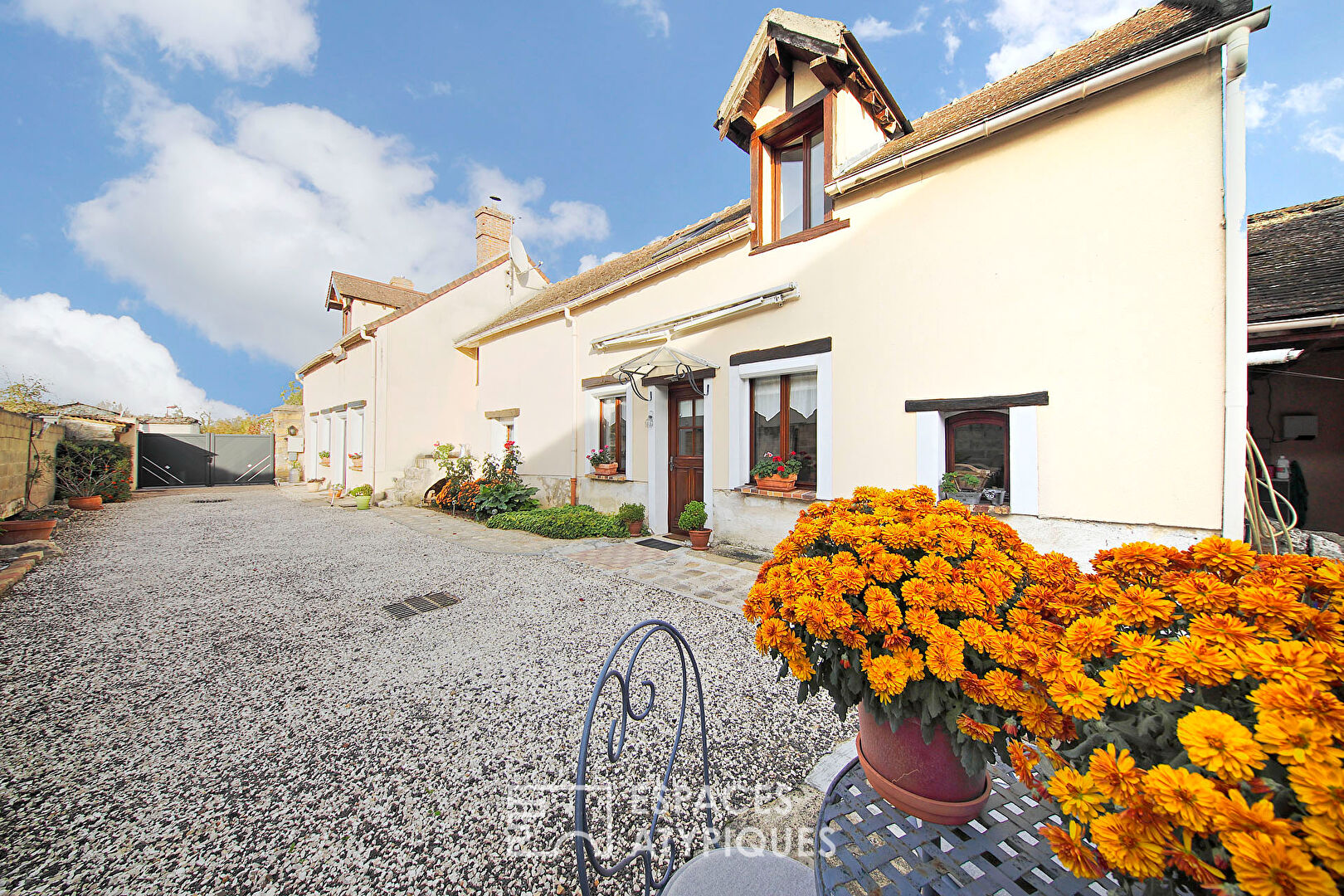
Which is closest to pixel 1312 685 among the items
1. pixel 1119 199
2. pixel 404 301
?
pixel 1119 199

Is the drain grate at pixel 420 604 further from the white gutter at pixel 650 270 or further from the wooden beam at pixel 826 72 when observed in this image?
the wooden beam at pixel 826 72

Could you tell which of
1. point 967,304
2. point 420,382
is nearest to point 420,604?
point 967,304

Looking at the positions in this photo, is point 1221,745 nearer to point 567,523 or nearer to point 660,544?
point 660,544

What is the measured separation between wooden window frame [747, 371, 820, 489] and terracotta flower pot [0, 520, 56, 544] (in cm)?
1030

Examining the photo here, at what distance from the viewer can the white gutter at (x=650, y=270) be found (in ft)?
21.2

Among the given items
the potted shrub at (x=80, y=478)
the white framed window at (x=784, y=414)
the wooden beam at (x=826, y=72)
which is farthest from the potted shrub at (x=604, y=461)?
the potted shrub at (x=80, y=478)

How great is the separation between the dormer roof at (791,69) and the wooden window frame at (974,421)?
4.35 metres

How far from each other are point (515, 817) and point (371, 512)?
10.8 meters

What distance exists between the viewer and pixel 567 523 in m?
7.95

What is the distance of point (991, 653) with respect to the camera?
1.29m

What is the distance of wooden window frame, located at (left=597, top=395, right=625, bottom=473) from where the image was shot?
850cm

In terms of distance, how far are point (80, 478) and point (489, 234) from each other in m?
11.2

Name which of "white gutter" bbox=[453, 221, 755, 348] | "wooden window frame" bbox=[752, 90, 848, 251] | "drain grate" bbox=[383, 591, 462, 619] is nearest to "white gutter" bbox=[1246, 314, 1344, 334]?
"wooden window frame" bbox=[752, 90, 848, 251]

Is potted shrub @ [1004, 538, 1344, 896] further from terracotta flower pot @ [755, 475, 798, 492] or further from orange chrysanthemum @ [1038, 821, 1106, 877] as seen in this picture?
terracotta flower pot @ [755, 475, 798, 492]
